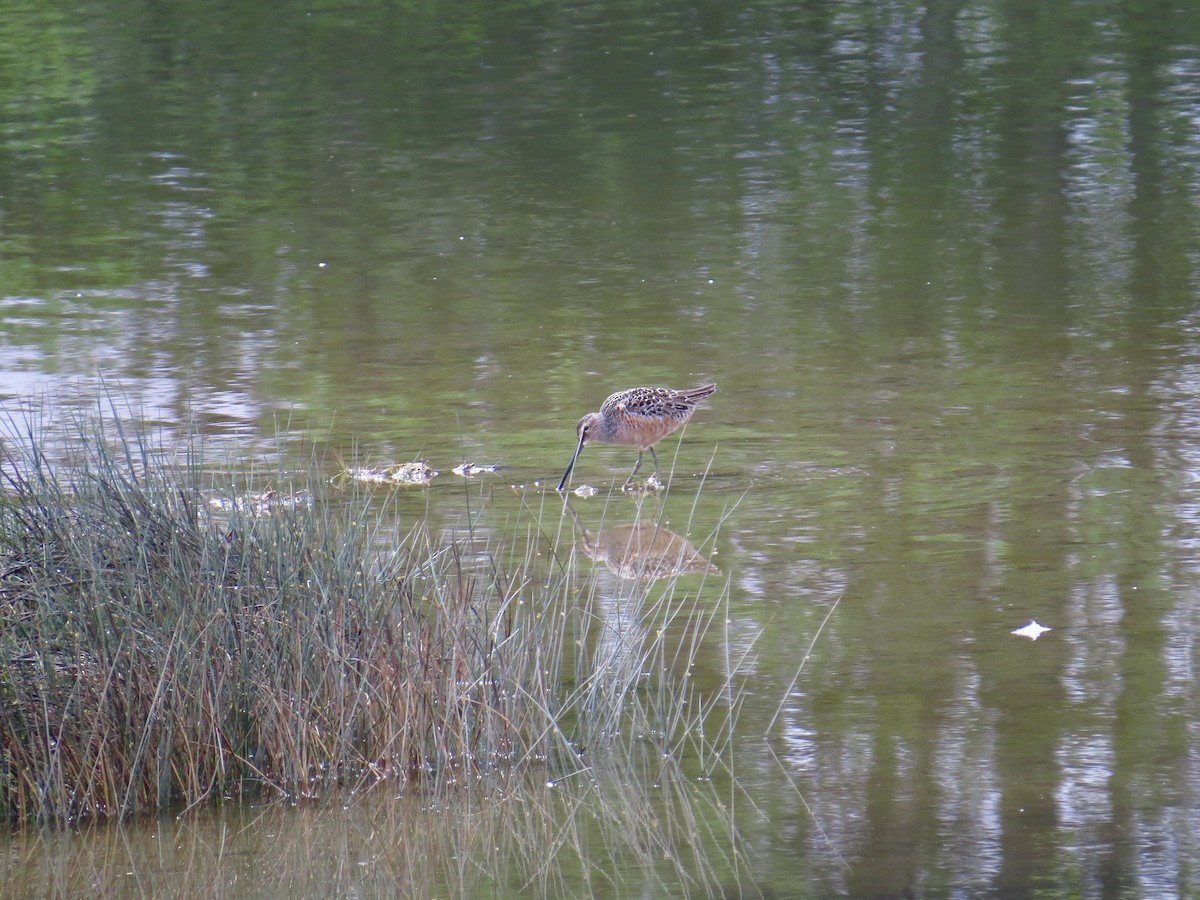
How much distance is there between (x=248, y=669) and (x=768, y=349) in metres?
6.64

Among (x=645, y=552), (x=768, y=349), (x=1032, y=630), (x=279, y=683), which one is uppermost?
(x=279, y=683)

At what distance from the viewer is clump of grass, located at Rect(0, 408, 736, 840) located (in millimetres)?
6301

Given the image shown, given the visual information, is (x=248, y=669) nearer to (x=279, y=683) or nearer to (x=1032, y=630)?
(x=279, y=683)

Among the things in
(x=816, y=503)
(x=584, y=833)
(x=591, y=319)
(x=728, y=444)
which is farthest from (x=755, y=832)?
(x=591, y=319)

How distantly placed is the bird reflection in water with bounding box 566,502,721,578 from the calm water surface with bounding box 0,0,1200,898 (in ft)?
0.38

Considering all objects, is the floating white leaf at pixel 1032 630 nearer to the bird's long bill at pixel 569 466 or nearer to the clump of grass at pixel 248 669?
the clump of grass at pixel 248 669

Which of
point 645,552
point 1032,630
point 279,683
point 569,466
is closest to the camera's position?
point 279,683

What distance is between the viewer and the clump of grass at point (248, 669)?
6301 millimetres

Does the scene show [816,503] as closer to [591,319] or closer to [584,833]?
[584,833]

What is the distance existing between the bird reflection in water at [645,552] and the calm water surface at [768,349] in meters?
0.11

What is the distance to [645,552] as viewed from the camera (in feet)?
28.7

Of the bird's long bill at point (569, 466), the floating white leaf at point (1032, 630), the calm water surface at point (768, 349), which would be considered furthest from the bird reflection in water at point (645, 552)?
the floating white leaf at point (1032, 630)

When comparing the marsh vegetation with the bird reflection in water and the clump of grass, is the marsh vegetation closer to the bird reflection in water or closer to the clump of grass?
the clump of grass

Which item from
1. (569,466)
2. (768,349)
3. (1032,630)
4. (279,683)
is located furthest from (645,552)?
(768,349)
